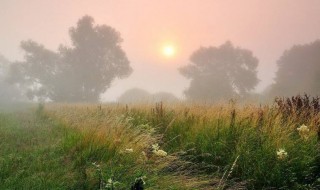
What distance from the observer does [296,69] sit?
171ft

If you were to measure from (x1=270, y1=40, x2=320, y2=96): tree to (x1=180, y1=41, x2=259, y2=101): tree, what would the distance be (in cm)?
404

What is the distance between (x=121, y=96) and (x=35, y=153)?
71833 mm

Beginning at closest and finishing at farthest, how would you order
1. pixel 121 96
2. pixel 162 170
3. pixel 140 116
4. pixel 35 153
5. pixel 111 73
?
pixel 162 170 → pixel 35 153 → pixel 140 116 → pixel 111 73 → pixel 121 96

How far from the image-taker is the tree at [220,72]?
5347 centimetres

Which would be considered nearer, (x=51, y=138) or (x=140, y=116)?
(x=51, y=138)

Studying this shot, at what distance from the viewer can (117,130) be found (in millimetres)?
7184

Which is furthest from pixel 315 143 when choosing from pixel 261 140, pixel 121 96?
pixel 121 96

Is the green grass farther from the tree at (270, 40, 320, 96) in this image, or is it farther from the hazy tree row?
the tree at (270, 40, 320, 96)

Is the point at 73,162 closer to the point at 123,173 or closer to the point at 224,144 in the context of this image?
the point at 123,173

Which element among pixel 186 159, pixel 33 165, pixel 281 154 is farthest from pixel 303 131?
pixel 33 165

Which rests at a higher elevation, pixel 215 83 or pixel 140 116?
pixel 215 83

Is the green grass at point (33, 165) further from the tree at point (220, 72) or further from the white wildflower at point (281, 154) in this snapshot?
the tree at point (220, 72)

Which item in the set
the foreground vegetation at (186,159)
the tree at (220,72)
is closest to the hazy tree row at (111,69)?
the tree at (220,72)

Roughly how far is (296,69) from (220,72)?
37.9ft
